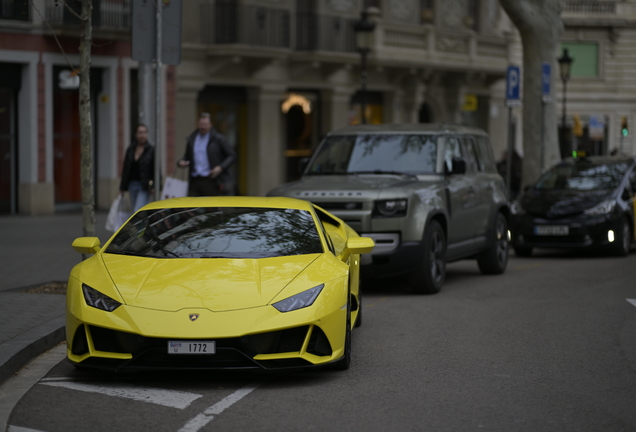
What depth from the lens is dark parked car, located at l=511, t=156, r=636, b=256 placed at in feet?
54.1

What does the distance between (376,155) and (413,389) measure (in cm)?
633

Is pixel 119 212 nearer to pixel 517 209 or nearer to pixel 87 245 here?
pixel 87 245

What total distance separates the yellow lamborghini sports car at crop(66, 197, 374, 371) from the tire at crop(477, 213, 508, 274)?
21.2 feet

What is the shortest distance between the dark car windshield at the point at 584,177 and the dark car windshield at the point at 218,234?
34.4 ft

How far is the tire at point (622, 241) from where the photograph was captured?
16625 millimetres

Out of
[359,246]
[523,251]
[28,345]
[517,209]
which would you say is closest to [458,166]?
[359,246]

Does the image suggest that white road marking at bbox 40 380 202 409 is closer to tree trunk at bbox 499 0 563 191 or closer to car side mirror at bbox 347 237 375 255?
car side mirror at bbox 347 237 375 255

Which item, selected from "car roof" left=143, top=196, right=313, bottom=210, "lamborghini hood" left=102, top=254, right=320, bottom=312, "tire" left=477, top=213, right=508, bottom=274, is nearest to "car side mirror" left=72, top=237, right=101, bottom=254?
"lamborghini hood" left=102, top=254, right=320, bottom=312

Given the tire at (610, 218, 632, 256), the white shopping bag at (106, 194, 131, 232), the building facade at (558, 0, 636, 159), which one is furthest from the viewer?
the building facade at (558, 0, 636, 159)

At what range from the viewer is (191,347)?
639 centimetres

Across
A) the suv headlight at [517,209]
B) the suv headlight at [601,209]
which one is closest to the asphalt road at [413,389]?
the suv headlight at [601,209]

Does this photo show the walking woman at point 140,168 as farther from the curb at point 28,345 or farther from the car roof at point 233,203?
the car roof at point 233,203

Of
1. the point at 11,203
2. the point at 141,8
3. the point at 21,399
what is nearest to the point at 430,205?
the point at 141,8

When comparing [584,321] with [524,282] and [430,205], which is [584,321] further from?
[524,282]
